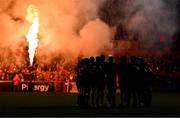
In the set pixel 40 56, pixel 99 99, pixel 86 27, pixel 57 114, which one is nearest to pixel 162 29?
pixel 86 27

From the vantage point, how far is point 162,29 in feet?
96.3

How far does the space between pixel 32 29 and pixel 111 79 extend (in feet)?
36.9

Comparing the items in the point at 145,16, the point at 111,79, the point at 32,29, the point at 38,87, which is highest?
the point at 145,16

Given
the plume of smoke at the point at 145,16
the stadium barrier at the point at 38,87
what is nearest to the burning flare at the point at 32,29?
the stadium barrier at the point at 38,87

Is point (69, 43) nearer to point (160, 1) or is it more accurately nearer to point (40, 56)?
point (40, 56)

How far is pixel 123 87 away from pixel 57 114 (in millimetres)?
4043

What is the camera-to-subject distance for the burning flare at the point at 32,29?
2850 cm

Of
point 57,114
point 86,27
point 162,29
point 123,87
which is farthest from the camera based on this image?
point 162,29

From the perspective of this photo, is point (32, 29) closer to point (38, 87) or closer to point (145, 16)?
point (38, 87)

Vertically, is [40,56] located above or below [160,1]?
below

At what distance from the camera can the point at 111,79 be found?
18234 mm

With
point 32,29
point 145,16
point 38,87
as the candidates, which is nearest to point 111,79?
point 38,87

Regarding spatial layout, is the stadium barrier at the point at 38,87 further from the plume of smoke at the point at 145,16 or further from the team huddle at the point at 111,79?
the team huddle at the point at 111,79

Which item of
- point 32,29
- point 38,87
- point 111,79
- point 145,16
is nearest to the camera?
point 111,79
